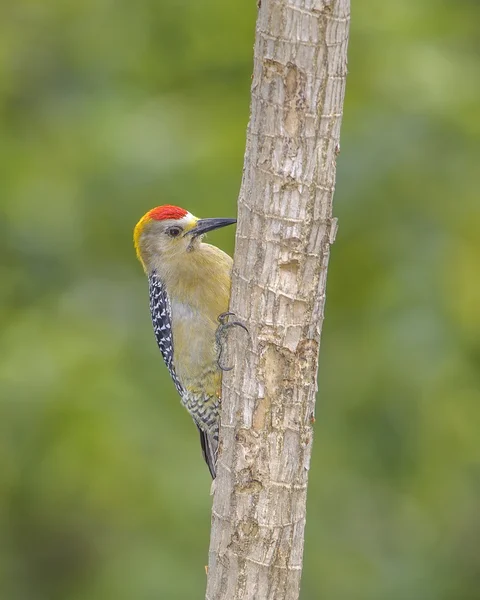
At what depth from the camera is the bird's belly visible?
6.03 meters

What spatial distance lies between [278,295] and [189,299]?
163cm

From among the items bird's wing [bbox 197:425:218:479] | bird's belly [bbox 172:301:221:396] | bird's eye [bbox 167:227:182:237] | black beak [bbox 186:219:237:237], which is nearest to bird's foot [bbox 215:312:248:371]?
bird's belly [bbox 172:301:221:396]

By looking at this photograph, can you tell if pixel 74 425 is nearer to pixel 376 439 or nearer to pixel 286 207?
pixel 376 439

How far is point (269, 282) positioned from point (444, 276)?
11.6ft

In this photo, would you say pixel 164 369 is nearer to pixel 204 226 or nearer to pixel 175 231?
pixel 175 231

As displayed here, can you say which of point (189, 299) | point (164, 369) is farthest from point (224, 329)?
point (164, 369)

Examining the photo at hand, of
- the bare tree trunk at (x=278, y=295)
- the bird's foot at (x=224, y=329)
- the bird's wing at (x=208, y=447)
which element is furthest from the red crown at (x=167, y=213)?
the bare tree trunk at (x=278, y=295)

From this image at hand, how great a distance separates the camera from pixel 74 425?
7.88 meters

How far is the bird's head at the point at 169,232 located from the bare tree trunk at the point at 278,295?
1.55 meters

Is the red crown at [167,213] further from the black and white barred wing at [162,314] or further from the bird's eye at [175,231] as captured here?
the black and white barred wing at [162,314]

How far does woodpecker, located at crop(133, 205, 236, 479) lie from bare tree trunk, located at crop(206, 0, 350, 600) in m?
1.24

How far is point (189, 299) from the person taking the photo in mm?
6105

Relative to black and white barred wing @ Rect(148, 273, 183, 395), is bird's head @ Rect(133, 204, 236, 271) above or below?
above

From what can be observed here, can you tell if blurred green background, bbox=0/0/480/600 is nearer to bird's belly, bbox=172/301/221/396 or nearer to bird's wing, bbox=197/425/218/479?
bird's wing, bbox=197/425/218/479
